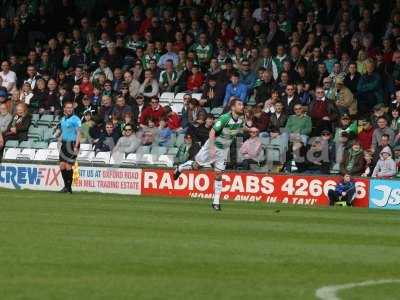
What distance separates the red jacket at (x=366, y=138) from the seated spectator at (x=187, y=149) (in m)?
3.98

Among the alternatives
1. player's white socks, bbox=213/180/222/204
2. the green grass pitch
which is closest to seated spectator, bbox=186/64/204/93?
player's white socks, bbox=213/180/222/204

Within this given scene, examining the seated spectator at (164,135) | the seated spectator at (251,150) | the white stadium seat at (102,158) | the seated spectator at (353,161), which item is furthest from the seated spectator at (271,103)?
the white stadium seat at (102,158)

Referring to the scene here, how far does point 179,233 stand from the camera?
49.2 feet

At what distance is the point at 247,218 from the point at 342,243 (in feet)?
16.1

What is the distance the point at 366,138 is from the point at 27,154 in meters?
9.13

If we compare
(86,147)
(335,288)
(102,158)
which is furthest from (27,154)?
(335,288)

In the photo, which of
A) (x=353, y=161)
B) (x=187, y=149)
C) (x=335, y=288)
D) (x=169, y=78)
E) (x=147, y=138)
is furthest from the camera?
(x=169, y=78)

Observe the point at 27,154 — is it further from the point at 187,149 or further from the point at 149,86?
the point at 187,149

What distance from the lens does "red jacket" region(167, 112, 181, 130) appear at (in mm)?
29438

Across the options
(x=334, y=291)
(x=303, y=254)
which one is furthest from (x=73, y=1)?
(x=334, y=291)

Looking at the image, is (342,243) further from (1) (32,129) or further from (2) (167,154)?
(1) (32,129)

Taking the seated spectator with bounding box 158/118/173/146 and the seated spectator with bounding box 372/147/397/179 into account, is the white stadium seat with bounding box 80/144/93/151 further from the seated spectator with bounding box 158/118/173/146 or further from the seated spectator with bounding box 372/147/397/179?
the seated spectator with bounding box 372/147/397/179

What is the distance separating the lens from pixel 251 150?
89.2 feet

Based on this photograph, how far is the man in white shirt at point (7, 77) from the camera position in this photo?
3359 cm
